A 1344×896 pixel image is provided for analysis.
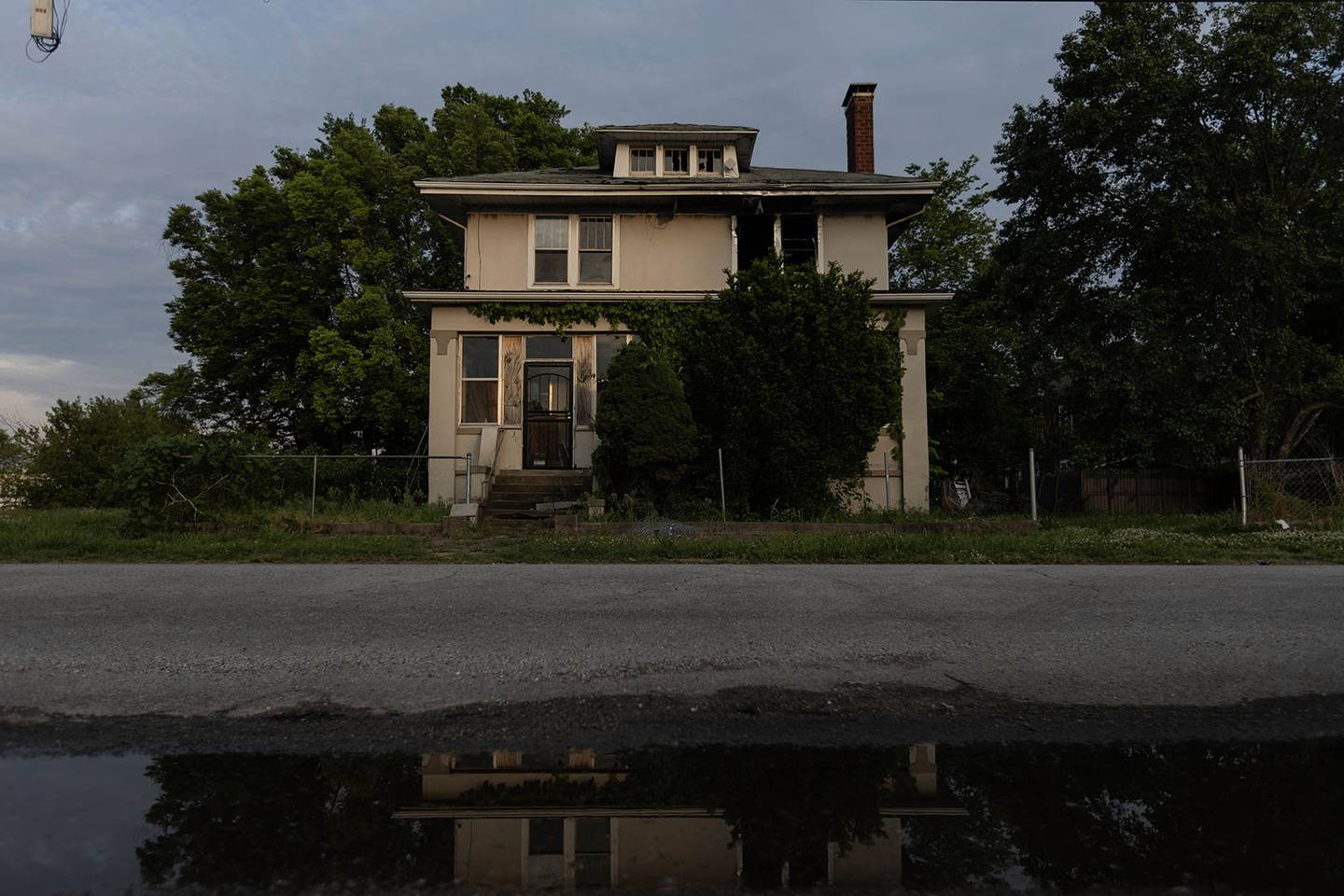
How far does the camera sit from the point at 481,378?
1814cm

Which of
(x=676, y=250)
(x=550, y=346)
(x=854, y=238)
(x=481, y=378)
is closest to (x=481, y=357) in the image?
(x=481, y=378)

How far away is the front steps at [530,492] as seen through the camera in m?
15.2

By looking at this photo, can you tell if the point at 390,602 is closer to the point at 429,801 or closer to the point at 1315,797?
the point at 429,801

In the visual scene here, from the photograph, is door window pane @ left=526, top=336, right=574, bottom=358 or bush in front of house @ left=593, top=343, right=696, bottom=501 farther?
door window pane @ left=526, top=336, right=574, bottom=358

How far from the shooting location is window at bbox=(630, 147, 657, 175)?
20250mm

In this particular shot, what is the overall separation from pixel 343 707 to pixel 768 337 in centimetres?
1172

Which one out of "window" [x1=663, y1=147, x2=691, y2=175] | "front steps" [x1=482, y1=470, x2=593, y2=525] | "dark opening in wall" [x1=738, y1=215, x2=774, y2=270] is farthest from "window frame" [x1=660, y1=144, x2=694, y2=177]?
"front steps" [x1=482, y1=470, x2=593, y2=525]

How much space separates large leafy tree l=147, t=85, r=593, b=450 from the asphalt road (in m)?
17.0

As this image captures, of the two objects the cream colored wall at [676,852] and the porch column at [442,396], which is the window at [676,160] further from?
the cream colored wall at [676,852]

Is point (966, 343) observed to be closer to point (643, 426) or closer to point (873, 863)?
point (643, 426)

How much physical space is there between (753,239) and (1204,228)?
35.8ft

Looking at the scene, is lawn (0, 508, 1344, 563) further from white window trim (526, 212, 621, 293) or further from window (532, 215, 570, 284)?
window (532, 215, 570, 284)

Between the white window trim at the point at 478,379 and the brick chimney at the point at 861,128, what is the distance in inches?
450

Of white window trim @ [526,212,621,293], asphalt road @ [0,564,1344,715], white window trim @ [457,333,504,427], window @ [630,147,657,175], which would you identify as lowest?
asphalt road @ [0,564,1344,715]
